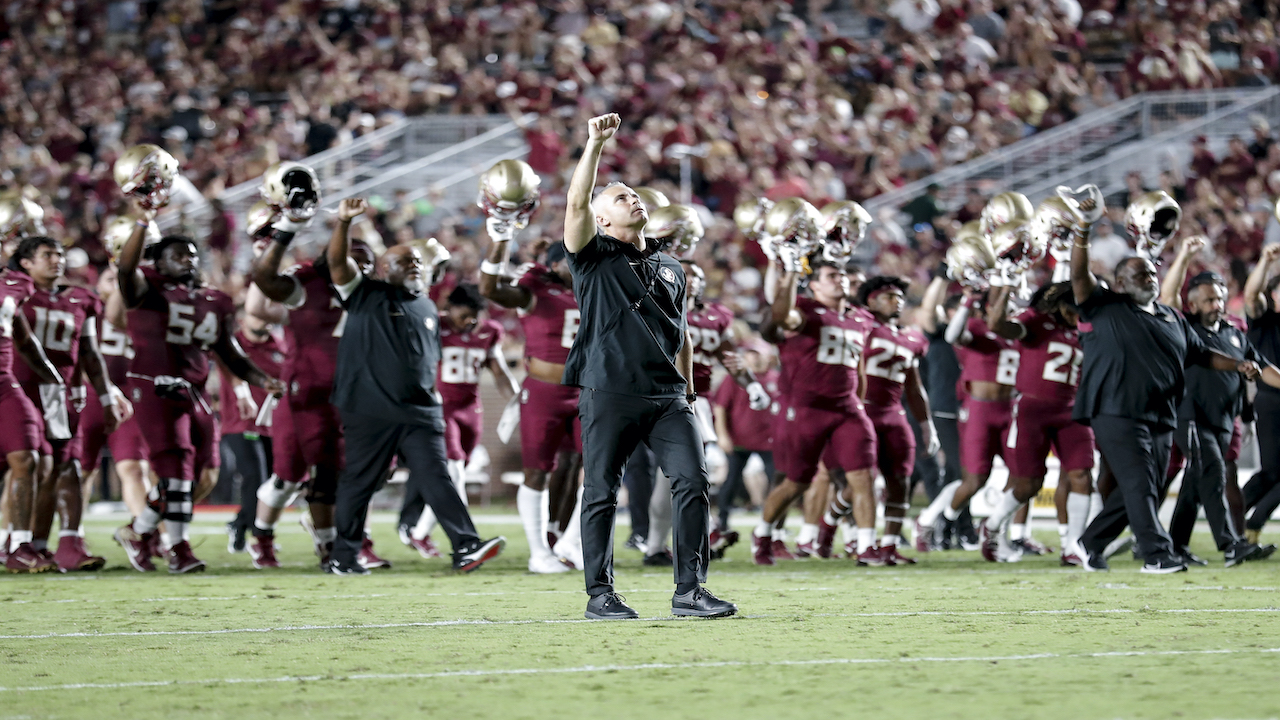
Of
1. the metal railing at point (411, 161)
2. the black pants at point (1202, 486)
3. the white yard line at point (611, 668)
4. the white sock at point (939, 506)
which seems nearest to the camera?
the white yard line at point (611, 668)

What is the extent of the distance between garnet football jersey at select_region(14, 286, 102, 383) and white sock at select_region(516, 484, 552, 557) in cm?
303

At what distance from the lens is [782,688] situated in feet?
17.0

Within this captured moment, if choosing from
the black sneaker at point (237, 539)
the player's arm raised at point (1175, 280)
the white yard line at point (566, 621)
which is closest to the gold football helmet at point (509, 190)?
the white yard line at point (566, 621)

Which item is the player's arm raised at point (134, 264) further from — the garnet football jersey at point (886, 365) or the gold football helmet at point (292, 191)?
the garnet football jersey at point (886, 365)

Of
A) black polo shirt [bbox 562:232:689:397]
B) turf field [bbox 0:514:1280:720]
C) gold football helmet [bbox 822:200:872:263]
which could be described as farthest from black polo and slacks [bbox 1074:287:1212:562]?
black polo shirt [bbox 562:232:689:397]

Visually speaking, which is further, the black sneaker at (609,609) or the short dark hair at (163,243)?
the short dark hair at (163,243)

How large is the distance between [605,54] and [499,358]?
1303 centimetres

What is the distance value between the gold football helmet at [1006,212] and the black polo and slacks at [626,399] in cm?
447

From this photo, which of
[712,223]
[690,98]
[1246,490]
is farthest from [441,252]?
[690,98]

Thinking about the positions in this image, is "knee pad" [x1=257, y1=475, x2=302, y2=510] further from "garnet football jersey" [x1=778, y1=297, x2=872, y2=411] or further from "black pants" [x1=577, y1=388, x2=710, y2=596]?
"black pants" [x1=577, y1=388, x2=710, y2=596]

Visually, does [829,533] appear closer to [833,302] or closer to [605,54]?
[833,302]

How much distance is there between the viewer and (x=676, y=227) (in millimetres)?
10672

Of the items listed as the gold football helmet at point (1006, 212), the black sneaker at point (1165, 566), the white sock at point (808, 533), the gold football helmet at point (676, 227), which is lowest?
the white sock at point (808, 533)

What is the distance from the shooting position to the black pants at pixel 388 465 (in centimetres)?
996
